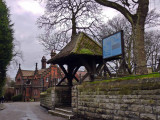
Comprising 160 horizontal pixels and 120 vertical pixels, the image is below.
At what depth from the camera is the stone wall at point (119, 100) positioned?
6645mm

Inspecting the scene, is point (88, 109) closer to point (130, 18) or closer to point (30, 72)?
point (130, 18)

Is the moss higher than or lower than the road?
higher

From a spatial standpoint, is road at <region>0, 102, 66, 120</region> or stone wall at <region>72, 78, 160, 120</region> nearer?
stone wall at <region>72, 78, 160, 120</region>

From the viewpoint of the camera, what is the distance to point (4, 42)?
72.3 feet

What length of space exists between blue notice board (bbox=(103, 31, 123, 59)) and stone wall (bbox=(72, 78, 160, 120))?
1768 millimetres

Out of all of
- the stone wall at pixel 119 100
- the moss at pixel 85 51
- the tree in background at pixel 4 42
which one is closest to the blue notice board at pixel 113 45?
the moss at pixel 85 51

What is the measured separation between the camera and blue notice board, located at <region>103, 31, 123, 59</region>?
9651 mm

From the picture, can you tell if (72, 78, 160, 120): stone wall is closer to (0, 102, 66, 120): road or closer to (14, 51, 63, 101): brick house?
(0, 102, 66, 120): road

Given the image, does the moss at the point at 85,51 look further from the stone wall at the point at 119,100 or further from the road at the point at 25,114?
the road at the point at 25,114

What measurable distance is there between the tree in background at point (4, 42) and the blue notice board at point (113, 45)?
14.7 meters

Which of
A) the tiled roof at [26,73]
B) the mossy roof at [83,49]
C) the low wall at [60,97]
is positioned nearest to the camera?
the mossy roof at [83,49]

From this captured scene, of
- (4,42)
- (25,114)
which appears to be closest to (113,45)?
(25,114)

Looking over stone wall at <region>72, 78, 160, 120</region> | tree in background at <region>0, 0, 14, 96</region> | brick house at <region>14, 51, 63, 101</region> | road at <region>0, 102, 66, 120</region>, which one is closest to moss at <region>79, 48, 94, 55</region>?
stone wall at <region>72, 78, 160, 120</region>

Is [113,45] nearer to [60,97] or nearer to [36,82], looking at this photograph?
[60,97]
